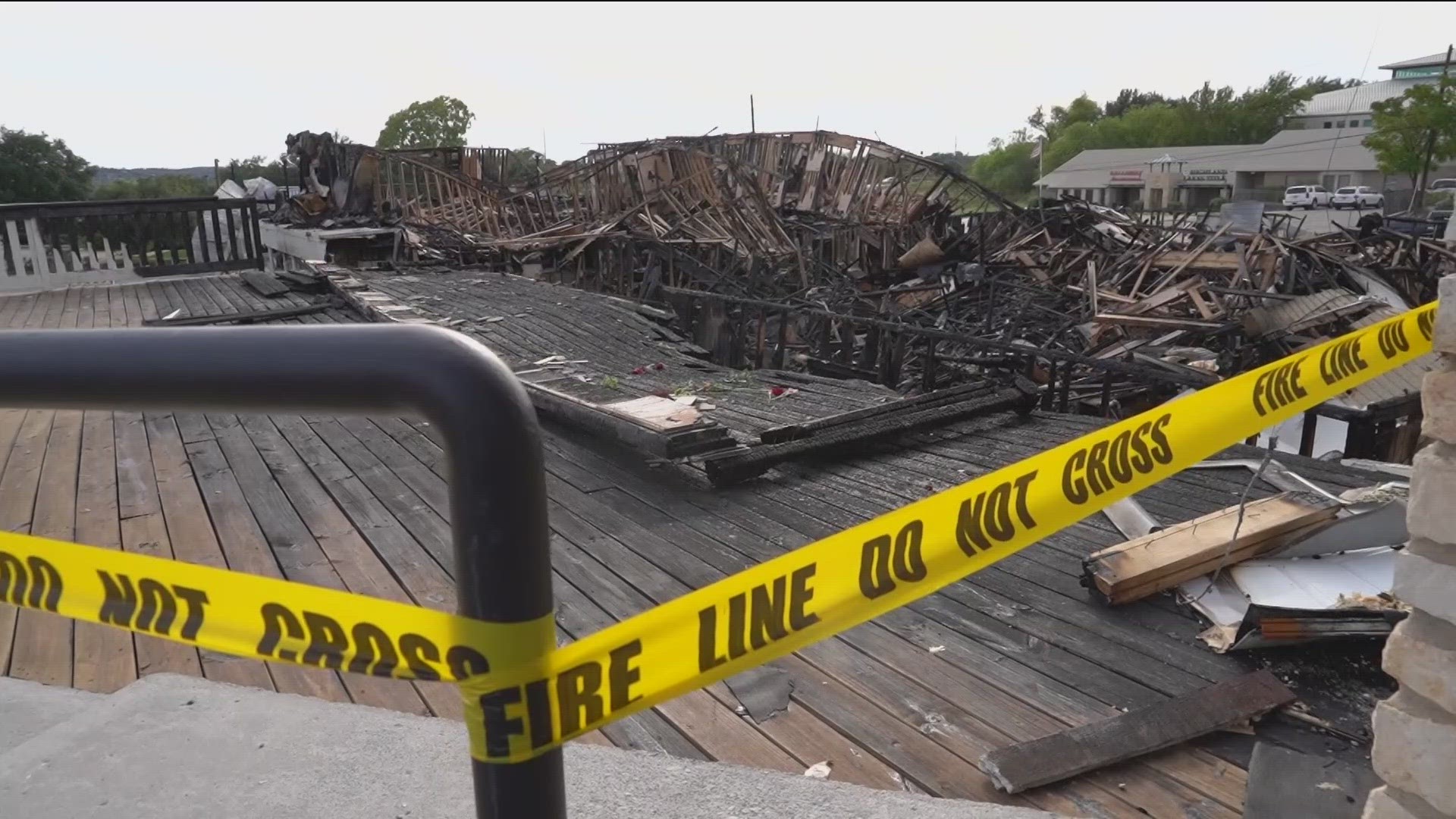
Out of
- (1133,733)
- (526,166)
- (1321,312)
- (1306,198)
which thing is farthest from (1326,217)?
(1133,733)

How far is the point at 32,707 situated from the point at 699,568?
7.80 feet

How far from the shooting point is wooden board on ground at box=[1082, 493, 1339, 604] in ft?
11.5

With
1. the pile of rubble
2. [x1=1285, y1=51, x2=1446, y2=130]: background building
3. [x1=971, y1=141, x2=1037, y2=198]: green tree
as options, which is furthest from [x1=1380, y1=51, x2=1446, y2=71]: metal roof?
the pile of rubble

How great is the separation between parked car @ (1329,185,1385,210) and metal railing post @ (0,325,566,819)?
54.1 meters

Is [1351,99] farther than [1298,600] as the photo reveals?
Yes

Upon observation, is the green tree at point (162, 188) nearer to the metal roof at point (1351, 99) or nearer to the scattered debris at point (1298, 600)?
the scattered debris at point (1298, 600)

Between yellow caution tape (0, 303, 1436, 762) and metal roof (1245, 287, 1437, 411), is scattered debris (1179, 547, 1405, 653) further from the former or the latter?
metal roof (1245, 287, 1437, 411)

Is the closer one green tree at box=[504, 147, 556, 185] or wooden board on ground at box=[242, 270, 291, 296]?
wooden board on ground at box=[242, 270, 291, 296]

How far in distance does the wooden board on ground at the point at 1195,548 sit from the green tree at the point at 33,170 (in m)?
47.8

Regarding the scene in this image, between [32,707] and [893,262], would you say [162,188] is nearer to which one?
[893,262]

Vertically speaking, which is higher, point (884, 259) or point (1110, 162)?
point (1110, 162)

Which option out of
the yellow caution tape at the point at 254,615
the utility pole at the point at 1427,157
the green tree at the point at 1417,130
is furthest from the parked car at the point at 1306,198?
the yellow caution tape at the point at 254,615

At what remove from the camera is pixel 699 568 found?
398cm

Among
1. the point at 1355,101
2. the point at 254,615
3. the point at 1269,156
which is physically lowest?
the point at 254,615
